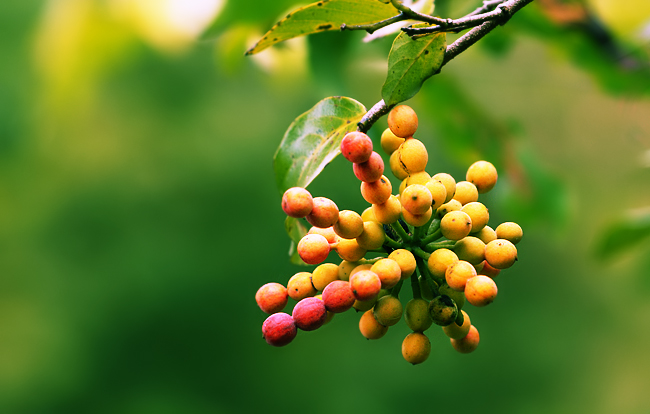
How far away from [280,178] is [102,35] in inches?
81.2

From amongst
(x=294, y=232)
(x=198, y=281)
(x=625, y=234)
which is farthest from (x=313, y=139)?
(x=198, y=281)

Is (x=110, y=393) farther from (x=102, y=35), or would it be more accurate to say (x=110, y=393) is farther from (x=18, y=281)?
(x=102, y=35)

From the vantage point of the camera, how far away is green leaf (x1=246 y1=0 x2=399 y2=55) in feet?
1.59

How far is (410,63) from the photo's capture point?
0.49 m

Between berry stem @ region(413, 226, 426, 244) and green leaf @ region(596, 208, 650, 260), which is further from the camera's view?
green leaf @ region(596, 208, 650, 260)

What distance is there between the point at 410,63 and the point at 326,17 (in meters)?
0.09

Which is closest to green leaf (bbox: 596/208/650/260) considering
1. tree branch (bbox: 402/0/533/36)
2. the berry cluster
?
the berry cluster

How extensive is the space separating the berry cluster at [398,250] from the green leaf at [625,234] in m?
0.79

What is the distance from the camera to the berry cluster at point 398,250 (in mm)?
460

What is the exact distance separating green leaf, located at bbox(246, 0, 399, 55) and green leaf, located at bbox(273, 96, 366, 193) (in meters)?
0.07

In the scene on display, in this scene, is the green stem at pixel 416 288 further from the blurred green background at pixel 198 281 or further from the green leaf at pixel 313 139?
the blurred green background at pixel 198 281

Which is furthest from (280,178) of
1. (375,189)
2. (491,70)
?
(491,70)

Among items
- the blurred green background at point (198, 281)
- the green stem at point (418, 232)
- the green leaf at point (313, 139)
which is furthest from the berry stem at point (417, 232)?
the blurred green background at point (198, 281)

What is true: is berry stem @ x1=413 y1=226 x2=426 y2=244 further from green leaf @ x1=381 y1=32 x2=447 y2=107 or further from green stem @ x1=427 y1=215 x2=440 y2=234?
green leaf @ x1=381 y1=32 x2=447 y2=107
